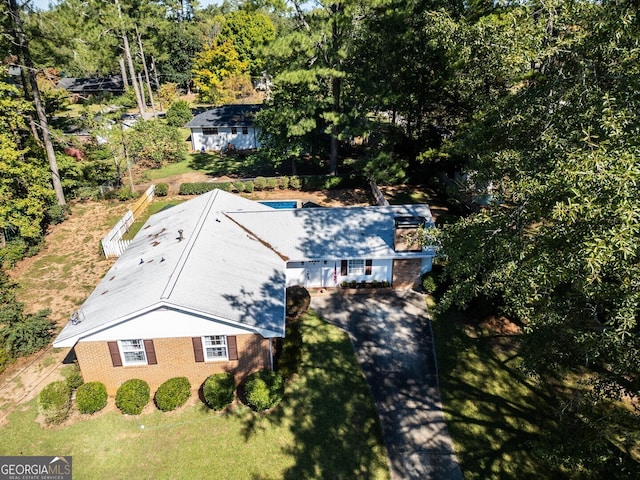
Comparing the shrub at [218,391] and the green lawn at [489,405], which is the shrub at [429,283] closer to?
the green lawn at [489,405]

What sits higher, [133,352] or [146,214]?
[146,214]

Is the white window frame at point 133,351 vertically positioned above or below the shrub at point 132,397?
above

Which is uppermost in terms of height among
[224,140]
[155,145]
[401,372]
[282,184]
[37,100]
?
[37,100]

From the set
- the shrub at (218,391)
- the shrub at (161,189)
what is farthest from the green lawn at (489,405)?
the shrub at (161,189)

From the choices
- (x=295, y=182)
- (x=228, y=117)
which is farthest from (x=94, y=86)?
(x=295, y=182)

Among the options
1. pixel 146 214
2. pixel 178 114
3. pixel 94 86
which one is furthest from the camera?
pixel 94 86

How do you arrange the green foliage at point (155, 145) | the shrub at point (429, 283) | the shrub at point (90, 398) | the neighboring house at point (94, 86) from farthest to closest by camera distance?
the neighboring house at point (94, 86) < the green foliage at point (155, 145) < the shrub at point (429, 283) < the shrub at point (90, 398)

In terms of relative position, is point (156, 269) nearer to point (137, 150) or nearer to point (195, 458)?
point (195, 458)

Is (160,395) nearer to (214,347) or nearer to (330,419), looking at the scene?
(214,347)
